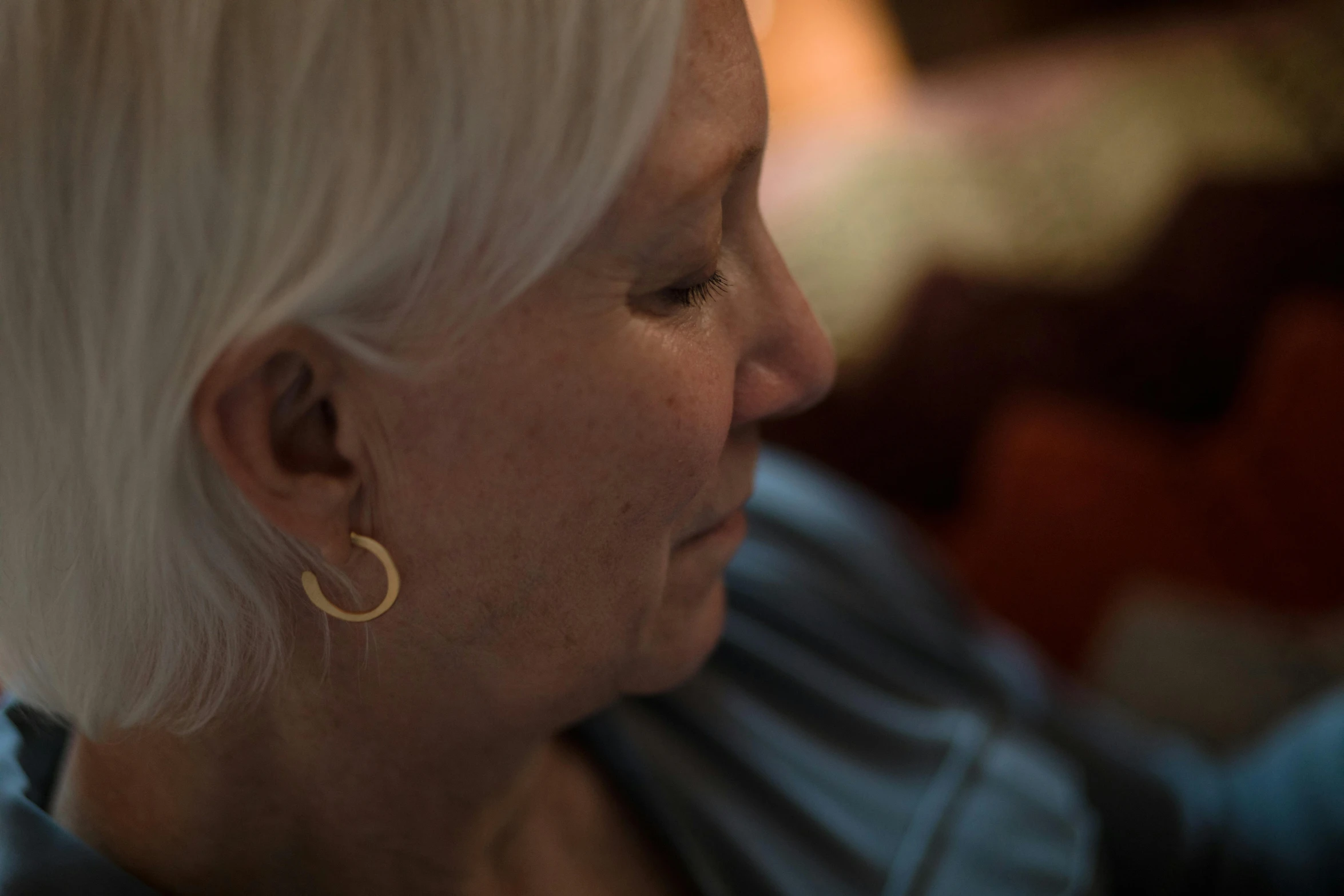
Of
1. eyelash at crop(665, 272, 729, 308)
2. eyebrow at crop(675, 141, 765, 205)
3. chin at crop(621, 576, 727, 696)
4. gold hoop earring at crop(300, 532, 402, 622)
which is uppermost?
eyebrow at crop(675, 141, 765, 205)

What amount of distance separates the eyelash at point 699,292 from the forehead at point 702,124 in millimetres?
53

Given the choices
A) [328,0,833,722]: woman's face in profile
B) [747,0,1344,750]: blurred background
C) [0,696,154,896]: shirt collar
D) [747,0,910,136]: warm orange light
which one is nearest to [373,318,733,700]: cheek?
[328,0,833,722]: woman's face in profile

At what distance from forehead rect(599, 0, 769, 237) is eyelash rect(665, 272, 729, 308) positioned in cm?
5

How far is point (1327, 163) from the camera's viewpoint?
1.33m

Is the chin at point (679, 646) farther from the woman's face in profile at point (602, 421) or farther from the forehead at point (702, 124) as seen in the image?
the forehead at point (702, 124)

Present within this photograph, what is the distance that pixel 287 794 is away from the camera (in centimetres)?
66

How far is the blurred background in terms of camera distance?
4.05 ft

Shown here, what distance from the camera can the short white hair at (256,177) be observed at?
45cm

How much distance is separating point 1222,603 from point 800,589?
1.82 ft

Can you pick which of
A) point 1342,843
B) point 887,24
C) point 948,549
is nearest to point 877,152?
point 887,24

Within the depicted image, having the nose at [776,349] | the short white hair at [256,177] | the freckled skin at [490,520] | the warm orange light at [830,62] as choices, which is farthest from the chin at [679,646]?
the warm orange light at [830,62]

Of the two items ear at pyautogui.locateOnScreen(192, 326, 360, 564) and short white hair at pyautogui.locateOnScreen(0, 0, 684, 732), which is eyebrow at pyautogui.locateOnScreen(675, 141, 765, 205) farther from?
ear at pyautogui.locateOnScreen(192, 326, 360, 564)

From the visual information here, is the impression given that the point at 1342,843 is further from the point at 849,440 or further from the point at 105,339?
the point at 105,339

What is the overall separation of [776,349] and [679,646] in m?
0.20
